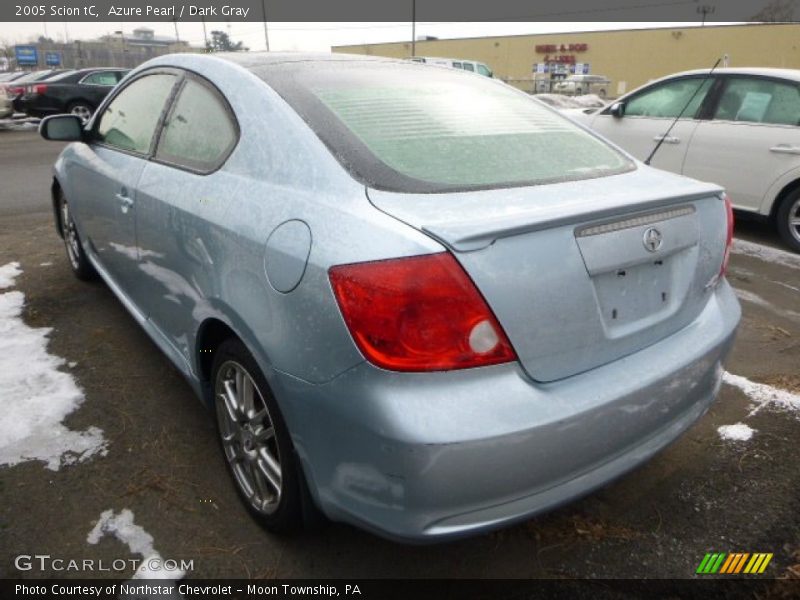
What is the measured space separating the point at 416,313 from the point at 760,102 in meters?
5.48

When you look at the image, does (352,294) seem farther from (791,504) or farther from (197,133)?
(791,504)

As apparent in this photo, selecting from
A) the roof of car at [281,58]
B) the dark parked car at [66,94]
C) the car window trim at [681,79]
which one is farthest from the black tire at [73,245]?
the dark parked car at [66,94]

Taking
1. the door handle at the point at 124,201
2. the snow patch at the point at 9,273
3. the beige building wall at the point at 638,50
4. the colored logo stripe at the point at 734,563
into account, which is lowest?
the colored logo stripe at the point at 734,563

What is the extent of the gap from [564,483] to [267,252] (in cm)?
104

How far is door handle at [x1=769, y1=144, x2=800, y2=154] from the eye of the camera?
519 centimetres

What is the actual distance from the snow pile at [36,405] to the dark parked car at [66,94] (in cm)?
1397

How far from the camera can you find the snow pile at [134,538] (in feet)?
6.24

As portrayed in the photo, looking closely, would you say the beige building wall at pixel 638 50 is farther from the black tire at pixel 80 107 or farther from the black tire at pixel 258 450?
the black tire at pixel 258 450

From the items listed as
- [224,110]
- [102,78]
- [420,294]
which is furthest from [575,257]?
[102,78]

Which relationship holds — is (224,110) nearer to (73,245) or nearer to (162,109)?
(162,109)

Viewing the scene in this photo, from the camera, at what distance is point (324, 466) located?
5.33ft

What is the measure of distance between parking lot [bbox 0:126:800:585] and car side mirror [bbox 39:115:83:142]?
1.25m

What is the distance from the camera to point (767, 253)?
5.37 m
